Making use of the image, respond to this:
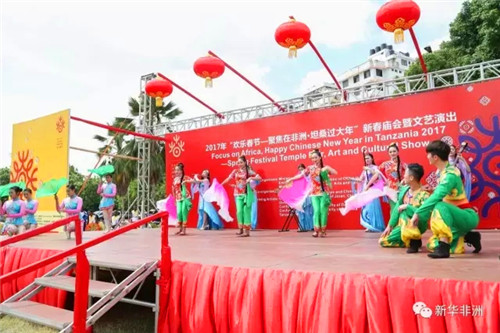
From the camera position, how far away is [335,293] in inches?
82.2

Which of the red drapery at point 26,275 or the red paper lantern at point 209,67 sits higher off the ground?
the red paper lantern at point 209,67

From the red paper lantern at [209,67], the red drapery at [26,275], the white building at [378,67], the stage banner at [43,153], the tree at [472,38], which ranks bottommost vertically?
the red drapery at [26,275]

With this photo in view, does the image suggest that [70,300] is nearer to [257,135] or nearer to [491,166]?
[257,135]

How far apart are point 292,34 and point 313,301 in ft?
16.0

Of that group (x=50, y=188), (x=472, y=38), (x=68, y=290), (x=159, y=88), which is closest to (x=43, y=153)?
(x=50, y=188)

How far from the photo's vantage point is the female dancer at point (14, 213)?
6.05 m

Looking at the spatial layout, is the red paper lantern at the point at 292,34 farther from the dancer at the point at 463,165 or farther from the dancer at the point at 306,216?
the dancer at the point at 463,165

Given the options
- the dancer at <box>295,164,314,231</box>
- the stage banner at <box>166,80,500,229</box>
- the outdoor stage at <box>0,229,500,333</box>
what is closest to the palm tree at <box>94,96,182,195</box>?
the stage banner at <box>166,80,500,229</box>

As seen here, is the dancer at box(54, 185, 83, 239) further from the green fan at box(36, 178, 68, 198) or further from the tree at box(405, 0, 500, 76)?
the tree at box(405, 0, 500, 76)

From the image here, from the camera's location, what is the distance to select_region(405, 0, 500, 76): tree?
965 centimetres

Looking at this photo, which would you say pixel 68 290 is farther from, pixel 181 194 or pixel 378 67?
pixel 378 67

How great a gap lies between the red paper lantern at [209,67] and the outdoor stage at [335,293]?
505 cm

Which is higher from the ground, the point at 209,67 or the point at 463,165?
the point at 209,67

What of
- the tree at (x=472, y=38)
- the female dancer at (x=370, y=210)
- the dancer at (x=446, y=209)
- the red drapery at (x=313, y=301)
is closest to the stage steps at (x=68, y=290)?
the red drapery at (x=313, y=301)
